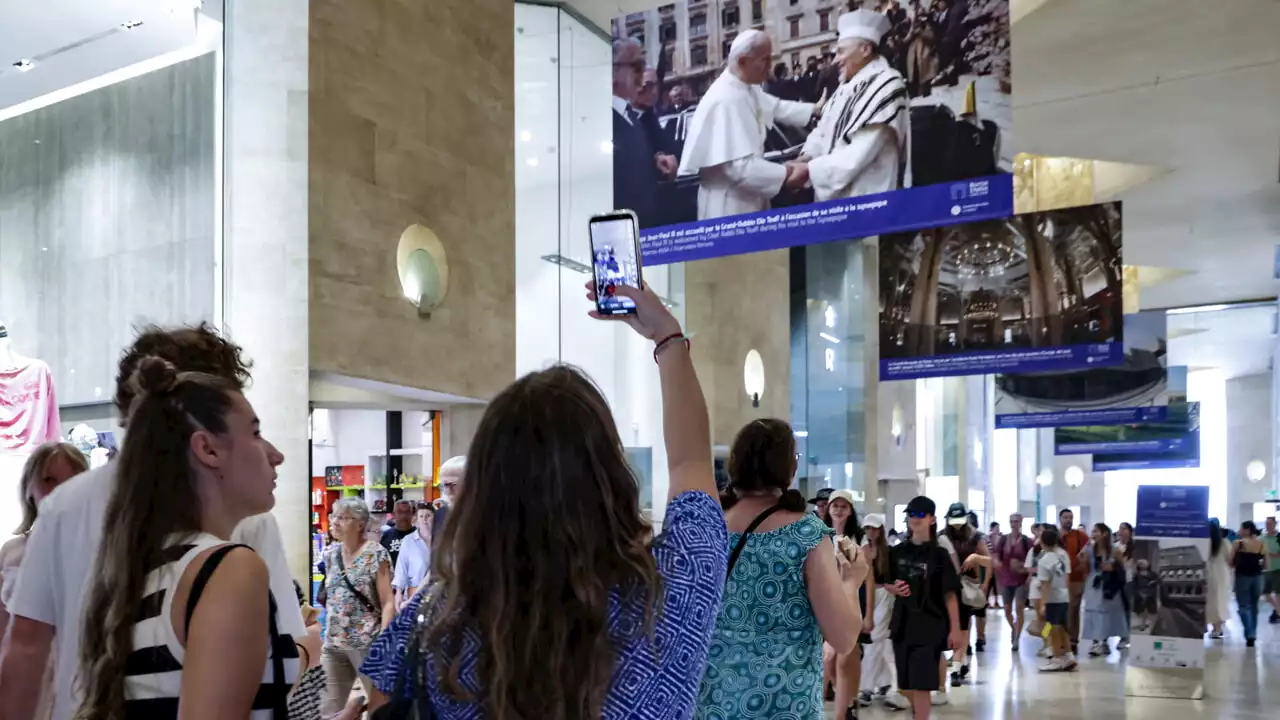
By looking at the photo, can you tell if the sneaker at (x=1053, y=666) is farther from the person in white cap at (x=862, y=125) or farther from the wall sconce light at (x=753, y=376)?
the person in white cap at (x=862, y=125)

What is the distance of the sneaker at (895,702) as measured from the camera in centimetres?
986

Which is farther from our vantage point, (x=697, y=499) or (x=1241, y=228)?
(x=1241, y=228)

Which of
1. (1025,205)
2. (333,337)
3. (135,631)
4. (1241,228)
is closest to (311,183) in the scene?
(333,337)

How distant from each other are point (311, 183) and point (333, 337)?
4.23ft

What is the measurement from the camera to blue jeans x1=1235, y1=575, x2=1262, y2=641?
16669 millimetres

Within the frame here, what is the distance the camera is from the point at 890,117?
7.00 metres

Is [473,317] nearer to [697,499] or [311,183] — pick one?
[311,183]

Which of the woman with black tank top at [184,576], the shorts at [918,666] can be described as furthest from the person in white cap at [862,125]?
the woman with black tank top at [184,576]
